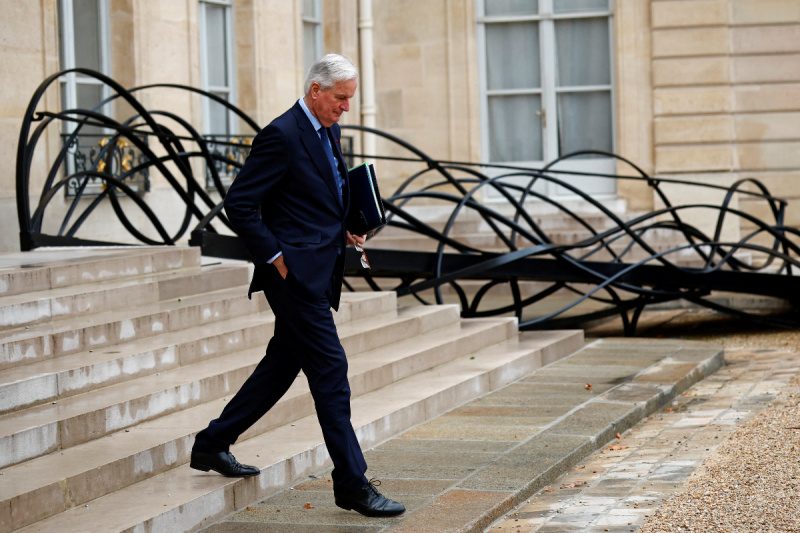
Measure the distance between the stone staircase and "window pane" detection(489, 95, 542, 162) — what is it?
6.65 m

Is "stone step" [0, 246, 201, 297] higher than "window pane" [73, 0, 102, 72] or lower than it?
lower

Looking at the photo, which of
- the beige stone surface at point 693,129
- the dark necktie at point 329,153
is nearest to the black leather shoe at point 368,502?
the dark necktie at point 329,153

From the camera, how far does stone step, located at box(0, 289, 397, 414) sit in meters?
4.59

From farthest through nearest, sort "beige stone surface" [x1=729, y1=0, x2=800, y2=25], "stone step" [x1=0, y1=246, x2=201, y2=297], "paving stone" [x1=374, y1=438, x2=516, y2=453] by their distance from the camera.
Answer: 1. "beige stone surface" [x1=729, y1=0, x2=800, y2=25]
2. "stone step" [x1=0, y1=246, x2=201, y2=297]
3. "paving stone" [x1=374, y1=438, x2=516, y2=453]

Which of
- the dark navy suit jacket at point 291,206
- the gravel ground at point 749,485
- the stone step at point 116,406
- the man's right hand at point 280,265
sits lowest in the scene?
the gravel ground at point 749,485

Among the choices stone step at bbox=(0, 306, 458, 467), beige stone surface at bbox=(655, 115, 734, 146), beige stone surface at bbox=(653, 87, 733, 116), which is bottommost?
stone step at bbox=(0, 306, 458, 467)

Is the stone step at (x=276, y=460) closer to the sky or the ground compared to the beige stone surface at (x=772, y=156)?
closer to the ground

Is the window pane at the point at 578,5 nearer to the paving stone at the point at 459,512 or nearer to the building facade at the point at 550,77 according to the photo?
the building facade at the point at 550,77

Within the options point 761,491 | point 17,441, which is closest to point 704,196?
point 761,491

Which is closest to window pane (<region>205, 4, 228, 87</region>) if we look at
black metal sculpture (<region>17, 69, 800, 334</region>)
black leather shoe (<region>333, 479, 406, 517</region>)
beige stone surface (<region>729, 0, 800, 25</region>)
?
black metal sculpture (<region>17, 69, 800, 334</region>)

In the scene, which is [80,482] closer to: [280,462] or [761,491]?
[280,462]

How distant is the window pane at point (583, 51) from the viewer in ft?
45.6

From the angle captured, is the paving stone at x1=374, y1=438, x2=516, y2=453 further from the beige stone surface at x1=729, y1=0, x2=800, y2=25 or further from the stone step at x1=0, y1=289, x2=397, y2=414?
the beige stone surface at x1=729, y1=0, x2=800, y2=25

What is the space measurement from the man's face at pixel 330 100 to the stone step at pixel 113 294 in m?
2.06
